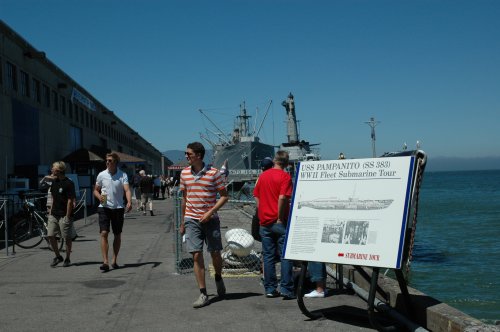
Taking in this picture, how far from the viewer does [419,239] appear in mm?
21281

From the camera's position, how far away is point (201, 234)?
6758 mm

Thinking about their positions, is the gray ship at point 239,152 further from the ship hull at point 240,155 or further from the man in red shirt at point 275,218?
the man in red shirt at point 275,218

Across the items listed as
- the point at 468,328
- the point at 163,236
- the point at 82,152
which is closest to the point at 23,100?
the point at 82,152

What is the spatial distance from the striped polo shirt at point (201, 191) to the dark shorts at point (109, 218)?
2.67 m

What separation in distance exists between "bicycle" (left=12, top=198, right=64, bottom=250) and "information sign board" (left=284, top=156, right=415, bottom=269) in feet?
24.9

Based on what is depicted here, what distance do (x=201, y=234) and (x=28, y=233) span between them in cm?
699

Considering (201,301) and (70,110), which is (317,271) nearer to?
(201,301)

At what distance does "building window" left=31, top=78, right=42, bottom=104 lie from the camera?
2685 centimetres

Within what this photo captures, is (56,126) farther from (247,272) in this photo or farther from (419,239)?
(247,272)

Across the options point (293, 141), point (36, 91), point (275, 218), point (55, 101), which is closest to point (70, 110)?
point (55, 101)

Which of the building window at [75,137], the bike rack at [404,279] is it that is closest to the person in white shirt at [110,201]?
the bike rack at [404,279]

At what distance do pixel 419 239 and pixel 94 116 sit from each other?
101 ft

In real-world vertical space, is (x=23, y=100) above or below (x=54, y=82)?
below

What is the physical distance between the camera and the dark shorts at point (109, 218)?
8961mm
